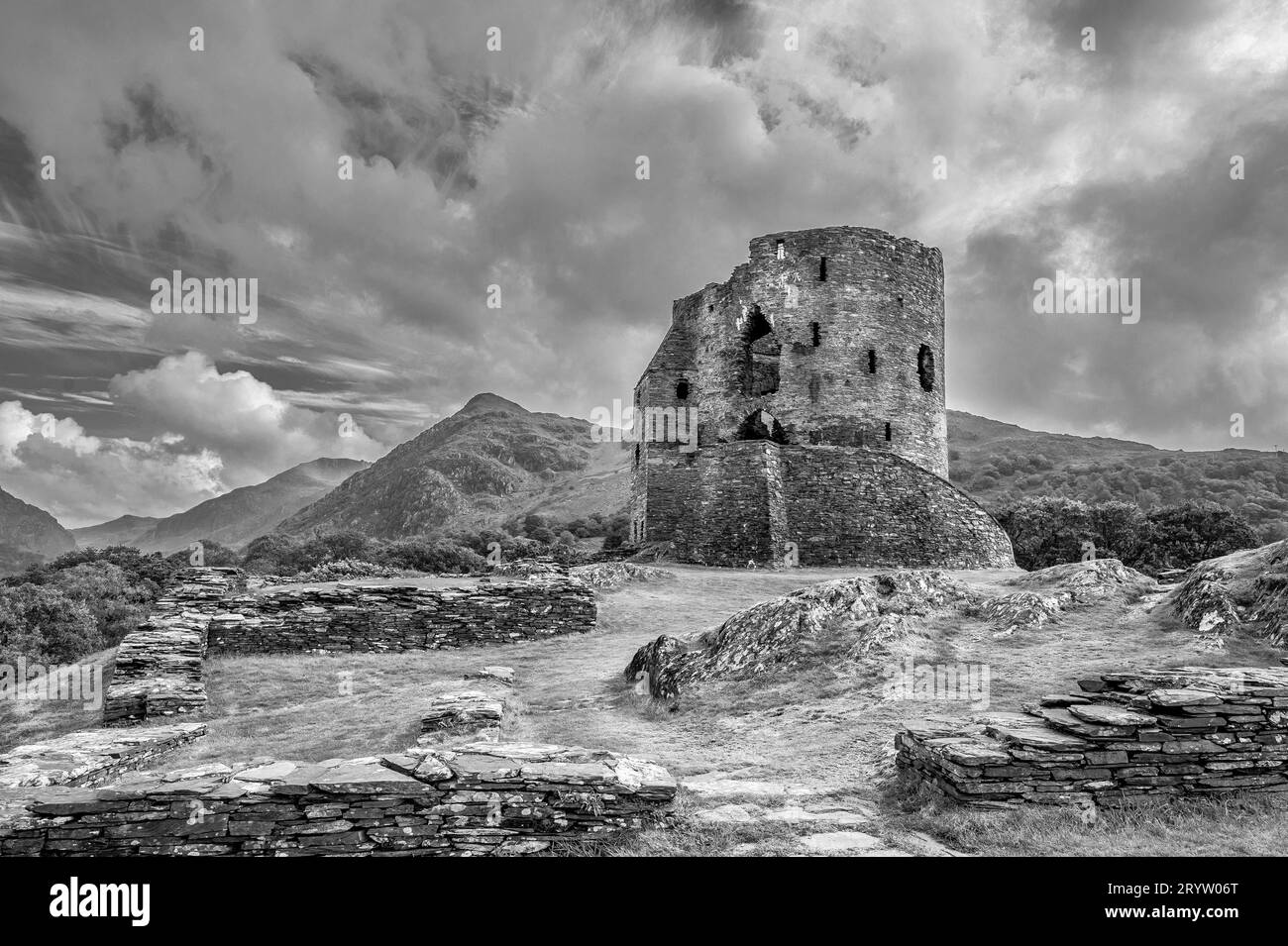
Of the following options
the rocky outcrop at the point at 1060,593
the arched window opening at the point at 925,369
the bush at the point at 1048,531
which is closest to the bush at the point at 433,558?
the arched window opening at the point at 925,369

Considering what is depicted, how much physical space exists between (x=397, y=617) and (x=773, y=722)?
9.72 m

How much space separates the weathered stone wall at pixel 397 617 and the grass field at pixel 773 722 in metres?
0.58

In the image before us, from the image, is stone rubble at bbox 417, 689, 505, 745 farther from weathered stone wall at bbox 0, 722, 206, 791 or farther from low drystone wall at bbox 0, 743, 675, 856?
weathered stone wall at bbox 0, 722, 206, 791

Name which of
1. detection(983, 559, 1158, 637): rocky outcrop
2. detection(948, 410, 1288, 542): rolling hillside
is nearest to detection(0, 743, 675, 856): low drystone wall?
detection(983, 559, 1158, 637): rocky outcrop

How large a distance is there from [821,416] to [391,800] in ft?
90.8

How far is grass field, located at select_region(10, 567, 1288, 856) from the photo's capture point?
209 inches

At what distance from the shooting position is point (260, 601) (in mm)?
15336

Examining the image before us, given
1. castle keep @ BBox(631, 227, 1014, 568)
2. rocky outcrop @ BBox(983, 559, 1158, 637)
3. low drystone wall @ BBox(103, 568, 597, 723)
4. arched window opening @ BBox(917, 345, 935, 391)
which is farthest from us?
arched window opening @ BBox(917, 345, 935, 391)

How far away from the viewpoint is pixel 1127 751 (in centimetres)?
588

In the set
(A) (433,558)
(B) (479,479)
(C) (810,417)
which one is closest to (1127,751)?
(C) (810,417)

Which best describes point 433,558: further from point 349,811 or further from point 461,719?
point 349,811

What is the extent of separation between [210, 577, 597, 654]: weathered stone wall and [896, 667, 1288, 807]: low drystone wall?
1165 centimetres

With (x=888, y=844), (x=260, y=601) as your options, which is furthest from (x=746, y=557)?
(x=888, y=844)
